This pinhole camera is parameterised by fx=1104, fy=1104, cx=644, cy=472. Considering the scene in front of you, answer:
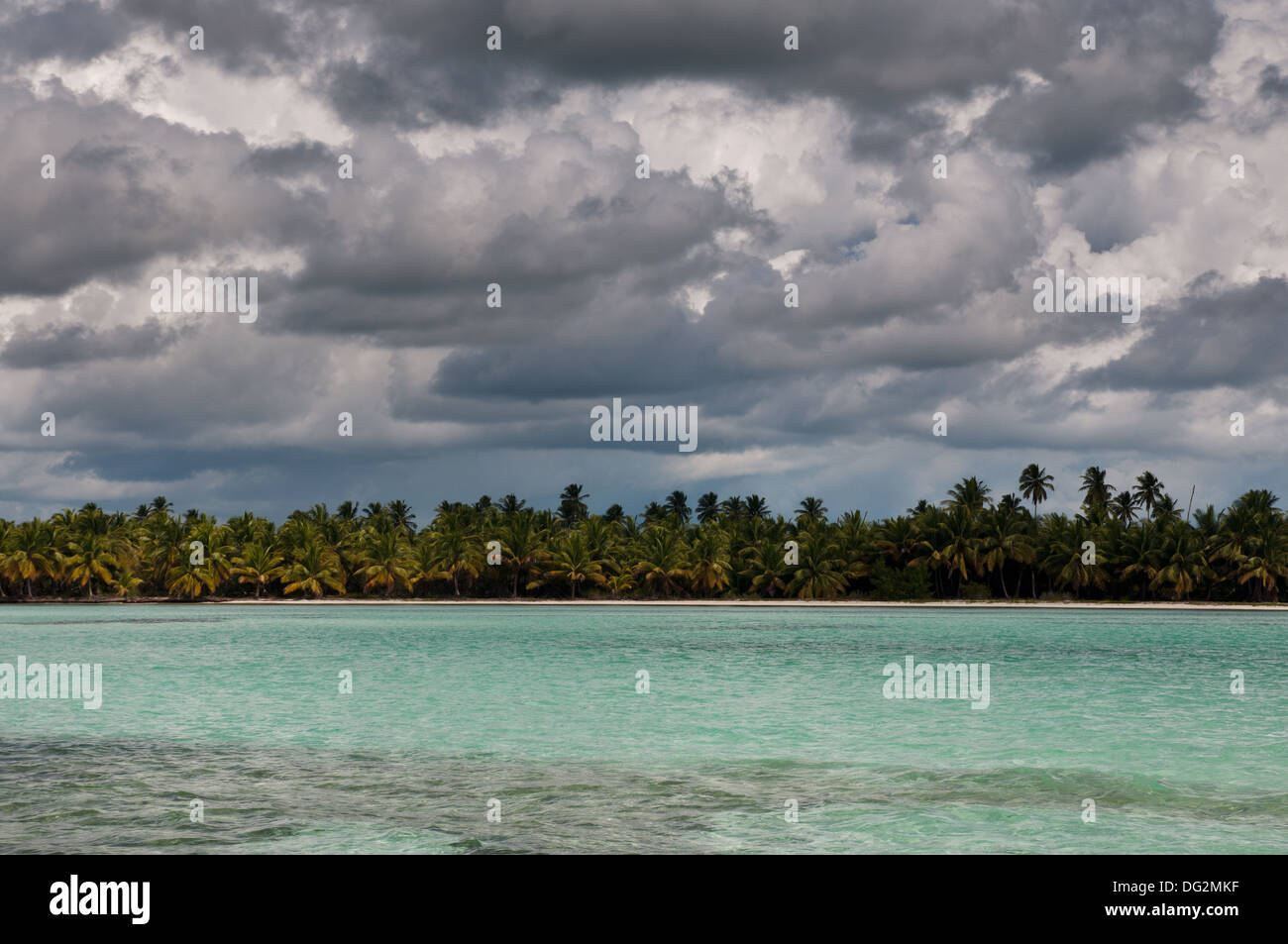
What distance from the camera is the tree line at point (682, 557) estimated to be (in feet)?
270

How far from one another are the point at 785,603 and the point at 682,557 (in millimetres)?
9545

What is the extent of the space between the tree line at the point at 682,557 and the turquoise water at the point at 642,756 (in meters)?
45.4

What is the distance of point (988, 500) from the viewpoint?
8775 centimetres

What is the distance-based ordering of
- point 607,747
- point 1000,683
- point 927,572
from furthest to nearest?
point 927,572
point 1000,683
point 607,747

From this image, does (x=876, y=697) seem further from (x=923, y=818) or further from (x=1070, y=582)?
(x=1070, y=582)

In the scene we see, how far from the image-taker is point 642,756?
16.8 meters

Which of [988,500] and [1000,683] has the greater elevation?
[988,500]

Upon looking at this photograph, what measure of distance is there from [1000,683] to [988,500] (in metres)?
61.2

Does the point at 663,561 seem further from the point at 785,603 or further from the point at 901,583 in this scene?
the point at 901,583

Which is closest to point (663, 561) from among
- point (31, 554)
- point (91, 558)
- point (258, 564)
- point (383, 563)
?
point (383, 563)

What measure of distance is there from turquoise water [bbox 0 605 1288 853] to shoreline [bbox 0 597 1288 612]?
43.2 meters

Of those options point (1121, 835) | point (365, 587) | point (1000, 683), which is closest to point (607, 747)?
point (1121, 835)

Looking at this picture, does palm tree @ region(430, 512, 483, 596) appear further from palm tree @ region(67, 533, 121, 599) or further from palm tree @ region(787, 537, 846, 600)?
palm tree @ region(787, 537, 846, 600)

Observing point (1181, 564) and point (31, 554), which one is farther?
point (31, 554)
